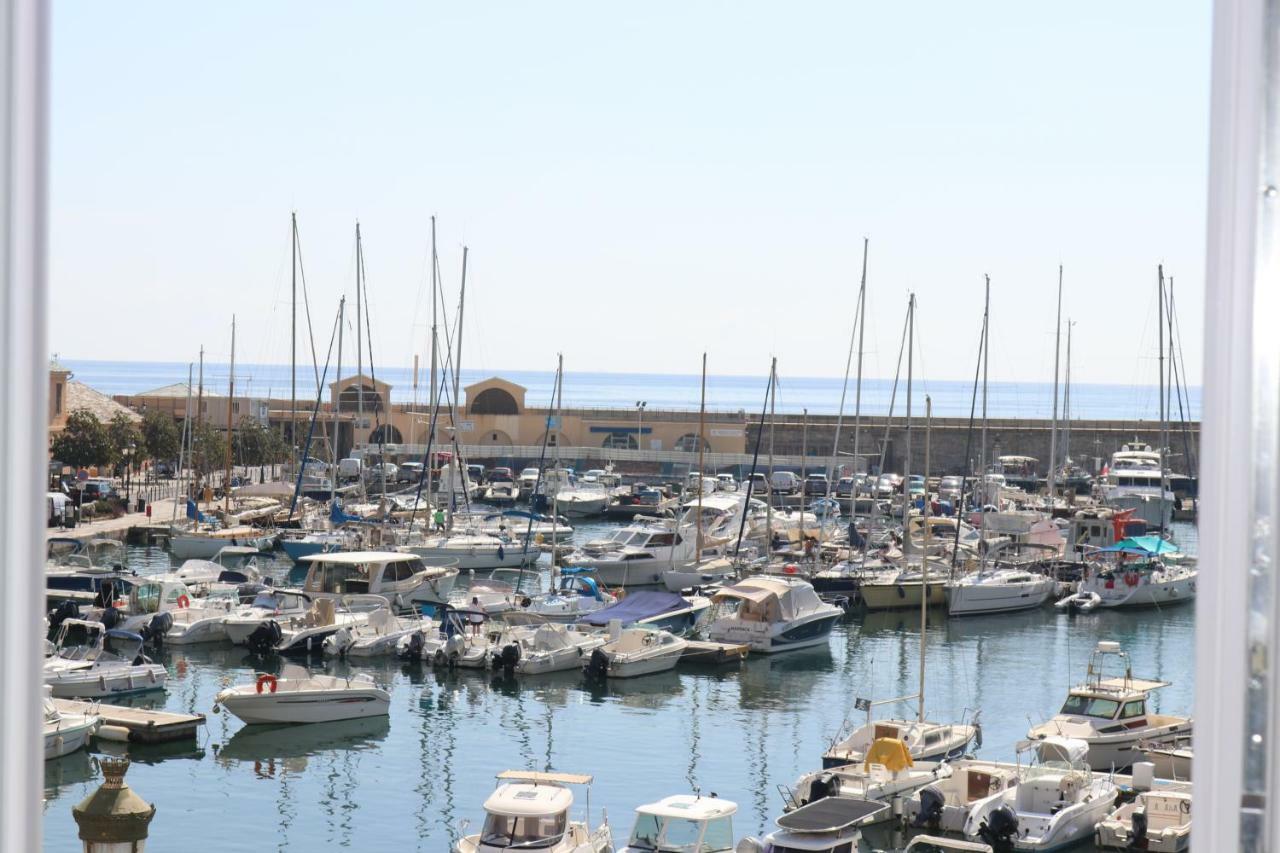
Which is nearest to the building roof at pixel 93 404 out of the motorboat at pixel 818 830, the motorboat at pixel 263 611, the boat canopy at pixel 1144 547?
the motorboat at pixel 263 611

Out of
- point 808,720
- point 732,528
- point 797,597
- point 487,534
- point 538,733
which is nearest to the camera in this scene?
point 538,733

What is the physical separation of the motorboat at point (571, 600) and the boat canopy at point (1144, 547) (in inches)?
457

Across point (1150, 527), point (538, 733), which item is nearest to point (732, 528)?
point (1150, 527)

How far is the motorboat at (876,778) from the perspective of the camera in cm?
1628

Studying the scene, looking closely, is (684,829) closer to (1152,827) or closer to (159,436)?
(1152,827)

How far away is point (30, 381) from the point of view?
1.80m

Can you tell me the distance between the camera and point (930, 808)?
1612 cm

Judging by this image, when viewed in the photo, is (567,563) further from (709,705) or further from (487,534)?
(709,705)

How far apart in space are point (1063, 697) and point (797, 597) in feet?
19.4

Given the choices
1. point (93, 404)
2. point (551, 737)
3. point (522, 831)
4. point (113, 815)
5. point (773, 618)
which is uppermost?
point (93, 404)

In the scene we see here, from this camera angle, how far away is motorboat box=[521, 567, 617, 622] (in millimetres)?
28594

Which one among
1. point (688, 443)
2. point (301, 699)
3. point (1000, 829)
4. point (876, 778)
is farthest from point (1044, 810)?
point (688, 443)

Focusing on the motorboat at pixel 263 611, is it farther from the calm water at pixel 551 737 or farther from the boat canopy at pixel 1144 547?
the boat canopy at pixel 1144 547

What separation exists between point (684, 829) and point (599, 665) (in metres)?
11.0
